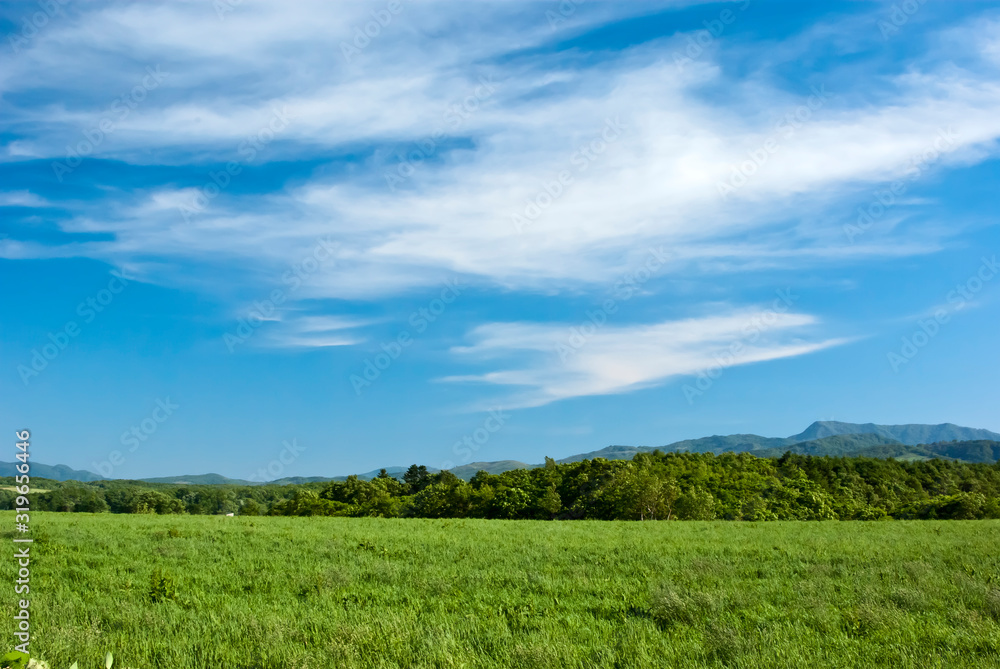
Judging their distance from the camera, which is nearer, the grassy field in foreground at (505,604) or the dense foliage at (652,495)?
the grassy field in foreground at (505,604)

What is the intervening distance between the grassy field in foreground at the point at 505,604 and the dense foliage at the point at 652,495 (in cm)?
6131

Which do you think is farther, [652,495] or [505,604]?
[652,495]

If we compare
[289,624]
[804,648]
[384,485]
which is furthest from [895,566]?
[384,485]

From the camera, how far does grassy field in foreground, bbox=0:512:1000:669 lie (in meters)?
9.71

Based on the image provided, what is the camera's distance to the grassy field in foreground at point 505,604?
971 centimetres

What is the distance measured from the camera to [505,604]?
13.6 metres

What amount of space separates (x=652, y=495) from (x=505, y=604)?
7026cm

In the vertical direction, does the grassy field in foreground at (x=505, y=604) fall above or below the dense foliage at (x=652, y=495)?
above

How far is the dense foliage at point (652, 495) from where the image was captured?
81125 mm

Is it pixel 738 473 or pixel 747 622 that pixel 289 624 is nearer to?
pixel 747 622

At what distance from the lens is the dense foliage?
8112cm

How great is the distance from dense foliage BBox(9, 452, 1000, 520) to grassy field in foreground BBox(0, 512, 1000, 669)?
201 ft

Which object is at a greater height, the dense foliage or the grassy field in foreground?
the grassy field in foreground

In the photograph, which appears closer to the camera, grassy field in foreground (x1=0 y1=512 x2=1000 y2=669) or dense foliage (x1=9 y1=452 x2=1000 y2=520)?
grassy field in foreground (x1=0 y1=512 x2=1000 y2=669)
